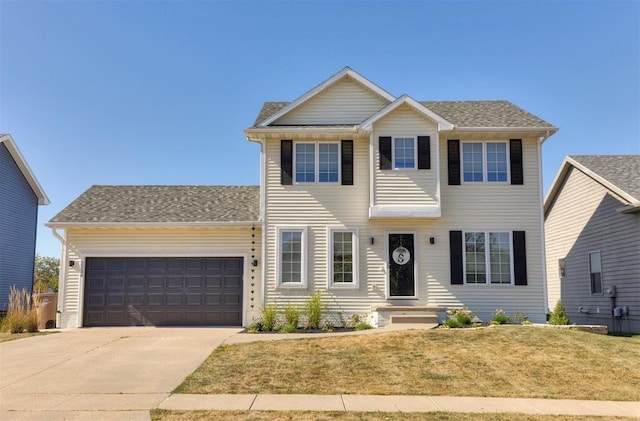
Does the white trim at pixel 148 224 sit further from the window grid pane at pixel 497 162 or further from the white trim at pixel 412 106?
the window grid pane at pixel 497 162

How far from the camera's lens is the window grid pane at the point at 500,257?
1502cm

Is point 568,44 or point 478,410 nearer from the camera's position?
point 478,410

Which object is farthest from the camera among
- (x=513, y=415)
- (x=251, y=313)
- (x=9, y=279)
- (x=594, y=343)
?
(x=9, y=279)

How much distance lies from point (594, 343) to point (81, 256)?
13.9 meters

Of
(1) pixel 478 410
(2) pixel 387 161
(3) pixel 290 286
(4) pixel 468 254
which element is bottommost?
(1) pixel 478 410

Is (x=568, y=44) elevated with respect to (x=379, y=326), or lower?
elevated

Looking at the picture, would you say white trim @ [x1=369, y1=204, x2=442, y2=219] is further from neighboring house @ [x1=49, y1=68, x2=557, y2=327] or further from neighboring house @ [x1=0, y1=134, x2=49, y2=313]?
neighboring house @ [x1=0, y1=134, x2=49, y2=313]

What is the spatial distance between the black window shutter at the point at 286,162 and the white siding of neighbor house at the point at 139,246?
174 cm

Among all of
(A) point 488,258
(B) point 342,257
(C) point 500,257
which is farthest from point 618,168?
(B) point 342,257

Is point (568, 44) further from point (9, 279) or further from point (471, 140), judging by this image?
point (9, 279)

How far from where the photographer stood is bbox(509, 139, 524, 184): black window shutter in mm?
15320

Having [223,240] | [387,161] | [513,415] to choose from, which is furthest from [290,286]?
[513,415]

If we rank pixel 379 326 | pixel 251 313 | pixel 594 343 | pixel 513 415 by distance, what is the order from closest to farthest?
pixel 513 415 → pixel 594 343 → pixel 379 326 → pixel 251 313

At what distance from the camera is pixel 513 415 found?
698 centimetres
